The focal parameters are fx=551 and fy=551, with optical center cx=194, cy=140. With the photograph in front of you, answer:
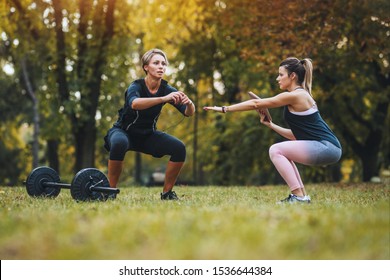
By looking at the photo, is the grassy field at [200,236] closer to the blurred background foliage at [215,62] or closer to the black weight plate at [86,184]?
the black weight plate at [86,184]

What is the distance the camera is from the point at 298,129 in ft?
23.0

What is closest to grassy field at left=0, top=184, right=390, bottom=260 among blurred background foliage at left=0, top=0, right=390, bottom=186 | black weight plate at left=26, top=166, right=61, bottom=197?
black weight plate at left=26, top=166, right=61, bottom=197

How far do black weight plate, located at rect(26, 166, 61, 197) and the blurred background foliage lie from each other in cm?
708

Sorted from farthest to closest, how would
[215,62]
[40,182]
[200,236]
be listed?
[215,62], [40,182], [200,236]

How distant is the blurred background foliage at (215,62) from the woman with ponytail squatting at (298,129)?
5.44 m

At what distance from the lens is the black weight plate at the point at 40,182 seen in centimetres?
789

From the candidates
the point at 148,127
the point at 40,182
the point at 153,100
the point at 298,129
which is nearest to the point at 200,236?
the point at 153,100

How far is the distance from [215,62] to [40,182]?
1729cm

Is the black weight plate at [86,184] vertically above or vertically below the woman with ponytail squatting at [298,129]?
below

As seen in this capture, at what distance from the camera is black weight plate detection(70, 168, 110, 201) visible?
6.87 metres

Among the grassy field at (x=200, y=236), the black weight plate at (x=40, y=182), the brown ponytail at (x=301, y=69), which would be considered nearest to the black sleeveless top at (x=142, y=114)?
the black weight plate at (x=40, y=182)

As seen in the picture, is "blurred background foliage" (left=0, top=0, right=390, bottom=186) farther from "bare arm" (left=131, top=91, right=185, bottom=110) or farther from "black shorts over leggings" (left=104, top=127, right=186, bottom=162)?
"bare arm" (left=131, top=91, right=185, bottom=110)

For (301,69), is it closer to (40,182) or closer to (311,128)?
(311,128)

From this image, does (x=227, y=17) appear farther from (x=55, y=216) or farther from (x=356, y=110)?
(x=55, y=216)
